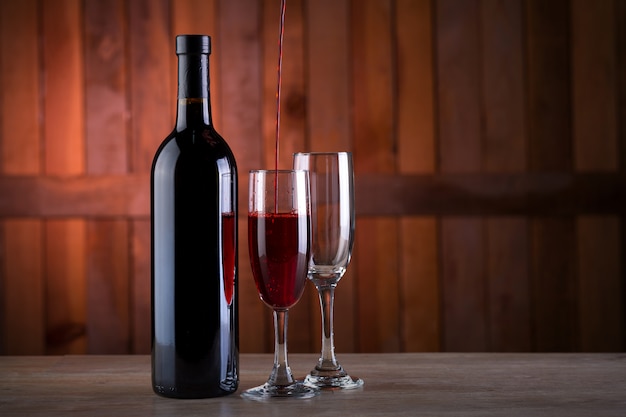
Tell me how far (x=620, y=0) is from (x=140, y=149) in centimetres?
153

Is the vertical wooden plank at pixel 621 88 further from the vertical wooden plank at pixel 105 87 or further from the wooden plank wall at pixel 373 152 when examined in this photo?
the vertical wooden plank at pixel 105 87

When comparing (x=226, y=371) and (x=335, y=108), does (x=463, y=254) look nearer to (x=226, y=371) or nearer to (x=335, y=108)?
(x=335, y=108)

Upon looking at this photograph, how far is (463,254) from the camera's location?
2.65 meters

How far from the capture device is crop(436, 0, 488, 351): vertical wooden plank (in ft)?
8.68

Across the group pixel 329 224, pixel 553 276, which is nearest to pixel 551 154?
pixel 553 276

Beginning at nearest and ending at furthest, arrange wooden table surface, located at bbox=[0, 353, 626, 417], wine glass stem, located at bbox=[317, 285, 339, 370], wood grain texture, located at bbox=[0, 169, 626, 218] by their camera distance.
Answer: wooden table surface, located at bbox=[0, 353, 626, 417]
wine glass stem, located at bbox=[317, 285, 339, 370]
wood grain texture, located at bbox=[0, 169, 626, 218]

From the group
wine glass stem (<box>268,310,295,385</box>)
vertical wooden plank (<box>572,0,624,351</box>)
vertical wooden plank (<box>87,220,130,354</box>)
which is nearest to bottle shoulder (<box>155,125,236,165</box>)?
wine glass stem (<box>268,310,295,385</box>)

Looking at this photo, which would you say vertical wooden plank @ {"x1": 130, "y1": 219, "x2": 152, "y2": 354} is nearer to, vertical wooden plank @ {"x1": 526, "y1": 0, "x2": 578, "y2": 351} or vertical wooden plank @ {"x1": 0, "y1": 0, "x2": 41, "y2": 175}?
vertical wooden plank @ {"x1": 0, "y1": 0, "x2": 41, "y2": 175}

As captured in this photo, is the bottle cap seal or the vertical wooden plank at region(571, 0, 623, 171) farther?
the vertical wooden plank at region(571, 0, 623, 171)

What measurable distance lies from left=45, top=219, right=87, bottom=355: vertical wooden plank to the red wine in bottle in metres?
1.92

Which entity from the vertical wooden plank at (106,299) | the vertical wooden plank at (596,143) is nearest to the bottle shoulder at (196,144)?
the vertical wooden plank at (106,299)

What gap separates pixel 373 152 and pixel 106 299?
0.93 meters

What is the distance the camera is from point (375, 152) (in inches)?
104

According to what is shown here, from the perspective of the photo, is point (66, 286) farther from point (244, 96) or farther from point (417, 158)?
point (417, 158)
